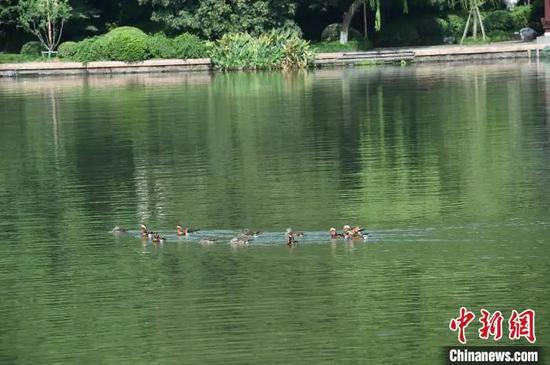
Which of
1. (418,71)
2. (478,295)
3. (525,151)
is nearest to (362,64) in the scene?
(418,71)

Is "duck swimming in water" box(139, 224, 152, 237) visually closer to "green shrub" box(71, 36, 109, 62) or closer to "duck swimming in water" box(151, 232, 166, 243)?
"duck swimming in water" box(151, 232, 166, 243)

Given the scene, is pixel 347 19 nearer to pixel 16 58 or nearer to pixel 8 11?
pixel 16 58

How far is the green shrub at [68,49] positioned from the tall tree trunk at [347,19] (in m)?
13.7

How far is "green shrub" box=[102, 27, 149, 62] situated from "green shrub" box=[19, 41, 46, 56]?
5.09m

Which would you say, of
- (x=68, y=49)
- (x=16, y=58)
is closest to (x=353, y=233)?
(x=68, y=49)

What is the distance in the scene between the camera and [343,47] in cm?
6775

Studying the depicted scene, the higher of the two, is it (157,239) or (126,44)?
(126,44)

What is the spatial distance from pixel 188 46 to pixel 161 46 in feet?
4.61

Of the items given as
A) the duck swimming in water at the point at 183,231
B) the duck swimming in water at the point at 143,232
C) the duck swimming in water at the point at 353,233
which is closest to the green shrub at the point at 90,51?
the duck swimming in water at the point at 143,232

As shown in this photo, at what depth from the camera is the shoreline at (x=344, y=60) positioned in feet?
210

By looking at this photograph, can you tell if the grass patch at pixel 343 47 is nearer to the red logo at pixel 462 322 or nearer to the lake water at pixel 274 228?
the lake water at pixel 274 228

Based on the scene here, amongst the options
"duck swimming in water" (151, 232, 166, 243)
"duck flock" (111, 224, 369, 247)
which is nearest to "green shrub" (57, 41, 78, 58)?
"duck flock" (111, 224, 369, 247)

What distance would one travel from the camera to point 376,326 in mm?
18266

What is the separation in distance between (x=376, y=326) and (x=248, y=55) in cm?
4741
